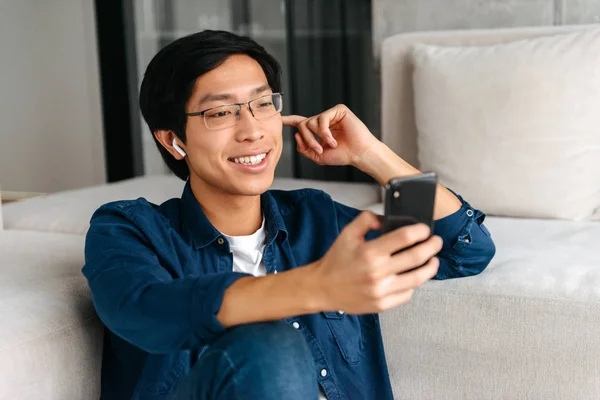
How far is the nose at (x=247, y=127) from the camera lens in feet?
4.17

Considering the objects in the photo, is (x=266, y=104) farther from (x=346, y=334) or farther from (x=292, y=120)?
(x=346, y=334)

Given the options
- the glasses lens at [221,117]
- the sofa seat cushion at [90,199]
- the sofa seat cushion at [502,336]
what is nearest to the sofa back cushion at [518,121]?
the sofa seat cushion at [90,199]

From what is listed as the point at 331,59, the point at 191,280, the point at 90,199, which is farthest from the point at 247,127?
the point at 331,59

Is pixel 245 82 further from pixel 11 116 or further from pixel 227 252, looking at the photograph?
pixel 11 116

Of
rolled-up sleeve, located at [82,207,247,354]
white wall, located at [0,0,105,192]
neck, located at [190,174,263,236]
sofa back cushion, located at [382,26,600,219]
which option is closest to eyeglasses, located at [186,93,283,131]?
neck, located at [190,174,263,236]

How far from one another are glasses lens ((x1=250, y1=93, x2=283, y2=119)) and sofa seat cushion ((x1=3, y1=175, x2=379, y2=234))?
0.85 meters

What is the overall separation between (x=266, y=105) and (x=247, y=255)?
0.77 feet

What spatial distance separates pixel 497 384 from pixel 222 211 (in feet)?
1.70

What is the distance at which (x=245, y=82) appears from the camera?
130 cm

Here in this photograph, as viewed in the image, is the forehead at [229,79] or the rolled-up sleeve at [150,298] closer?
the rolled-up sleeve at [150,298]

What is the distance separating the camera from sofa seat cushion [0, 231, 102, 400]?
3.83 feet

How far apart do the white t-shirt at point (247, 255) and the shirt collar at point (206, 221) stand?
0.08ft

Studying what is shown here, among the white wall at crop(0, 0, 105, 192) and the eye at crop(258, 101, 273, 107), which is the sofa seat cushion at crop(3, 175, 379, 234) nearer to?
the eye at crop(258, 101, 273, 107)

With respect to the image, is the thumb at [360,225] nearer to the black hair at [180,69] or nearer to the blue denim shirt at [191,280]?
the blue denim shirt at [191,280]
